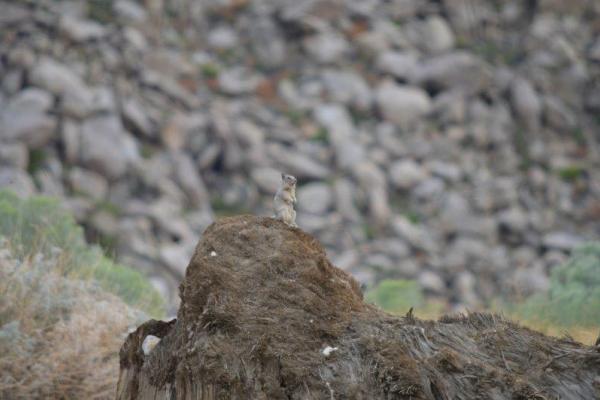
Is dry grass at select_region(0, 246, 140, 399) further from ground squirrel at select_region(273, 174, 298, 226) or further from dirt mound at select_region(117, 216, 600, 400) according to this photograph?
ground squirrel at select_region(273, 174, 298, 226)

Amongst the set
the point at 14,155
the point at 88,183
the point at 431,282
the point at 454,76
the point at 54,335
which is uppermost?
the point at 454,76

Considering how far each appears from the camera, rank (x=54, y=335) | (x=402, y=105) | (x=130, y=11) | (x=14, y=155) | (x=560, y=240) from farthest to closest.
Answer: (x=402, y=105) → (x=130, y=11) → (x=560, y=240) → (x=14, y=155) → (x=54, y=335)

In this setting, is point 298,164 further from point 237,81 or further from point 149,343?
point 149,343

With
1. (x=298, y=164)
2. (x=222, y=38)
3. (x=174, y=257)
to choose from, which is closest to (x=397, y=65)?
(x=222, y=38)

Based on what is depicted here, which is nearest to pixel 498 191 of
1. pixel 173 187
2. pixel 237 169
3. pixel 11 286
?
pixel 237 169

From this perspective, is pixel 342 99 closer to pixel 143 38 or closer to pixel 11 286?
pixel 143 38

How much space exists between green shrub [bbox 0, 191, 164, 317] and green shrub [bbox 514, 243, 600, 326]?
12.9 feet

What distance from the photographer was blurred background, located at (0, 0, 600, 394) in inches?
966

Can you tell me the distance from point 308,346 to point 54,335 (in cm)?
294

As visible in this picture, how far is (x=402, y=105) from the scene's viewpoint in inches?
1298

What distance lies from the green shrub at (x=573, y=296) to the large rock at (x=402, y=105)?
21.4 m

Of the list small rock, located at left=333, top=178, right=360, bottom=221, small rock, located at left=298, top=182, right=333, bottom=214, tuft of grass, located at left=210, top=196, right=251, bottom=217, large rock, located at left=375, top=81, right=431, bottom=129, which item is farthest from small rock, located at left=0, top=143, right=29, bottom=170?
large rock, located at left=375, top=81, right=431, bottom=129

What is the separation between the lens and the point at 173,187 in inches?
1035

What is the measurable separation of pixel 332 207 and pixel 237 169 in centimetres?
315
